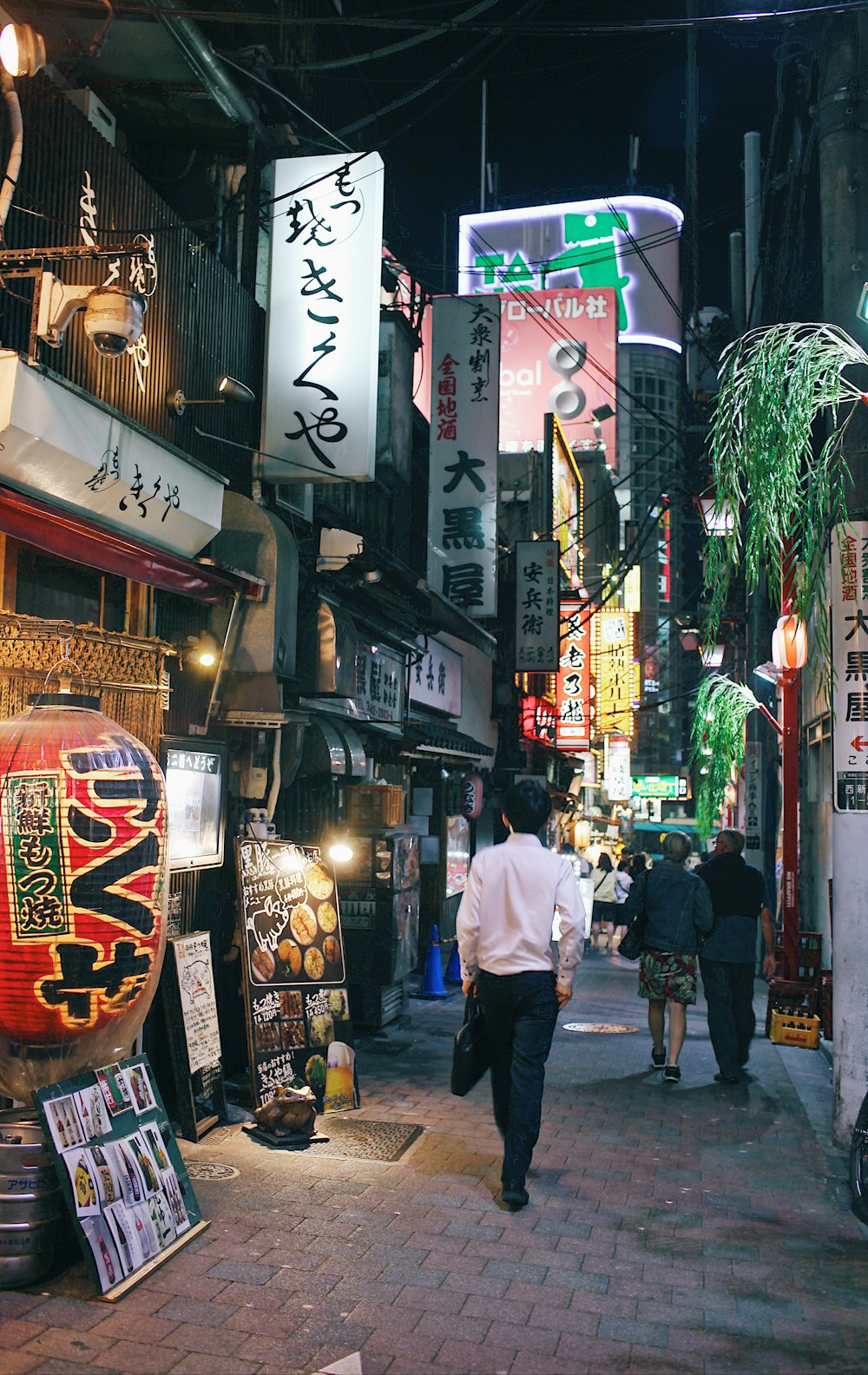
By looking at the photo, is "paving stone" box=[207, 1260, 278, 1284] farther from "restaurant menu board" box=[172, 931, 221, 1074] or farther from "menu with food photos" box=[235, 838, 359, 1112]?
"menu with food photos" box=[235, 838, 359, 1112]

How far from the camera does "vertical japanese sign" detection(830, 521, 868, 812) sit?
25.7 ft

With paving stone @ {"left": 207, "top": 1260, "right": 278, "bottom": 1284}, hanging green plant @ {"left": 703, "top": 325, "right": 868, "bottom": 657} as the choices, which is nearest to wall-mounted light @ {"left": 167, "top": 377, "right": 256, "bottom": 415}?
hanging green plant @ {"left": 703, "top": 325, "right": 868, "bottom": 657}

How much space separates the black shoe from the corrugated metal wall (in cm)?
570

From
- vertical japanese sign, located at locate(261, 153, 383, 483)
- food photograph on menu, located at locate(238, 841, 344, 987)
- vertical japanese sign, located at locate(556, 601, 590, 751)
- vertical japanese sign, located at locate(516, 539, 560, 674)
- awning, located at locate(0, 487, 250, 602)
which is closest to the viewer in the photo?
awning, located at locate(0, 487, 250, 602)

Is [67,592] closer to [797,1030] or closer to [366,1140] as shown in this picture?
[366,1140]

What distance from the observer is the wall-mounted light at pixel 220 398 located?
847cm

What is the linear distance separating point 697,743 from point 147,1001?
12.9 metres

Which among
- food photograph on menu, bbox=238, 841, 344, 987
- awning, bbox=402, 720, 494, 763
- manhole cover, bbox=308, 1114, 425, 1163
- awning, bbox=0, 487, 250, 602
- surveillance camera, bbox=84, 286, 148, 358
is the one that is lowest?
manhole cover, bbox=308, 1114, 425, 1163

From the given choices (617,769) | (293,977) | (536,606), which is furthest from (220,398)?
(617,769)

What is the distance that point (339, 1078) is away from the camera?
8.34m

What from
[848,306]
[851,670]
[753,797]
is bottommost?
[753,797]

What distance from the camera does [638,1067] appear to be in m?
10.6

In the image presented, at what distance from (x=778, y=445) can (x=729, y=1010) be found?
5.83 meters

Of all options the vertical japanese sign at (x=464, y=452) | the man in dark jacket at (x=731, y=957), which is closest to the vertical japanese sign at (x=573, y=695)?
the vertical japanese sign at (x=464, y=452)
